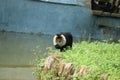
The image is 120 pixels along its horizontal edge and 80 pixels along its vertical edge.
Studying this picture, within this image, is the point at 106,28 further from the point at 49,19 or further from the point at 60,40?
the point at 60,40

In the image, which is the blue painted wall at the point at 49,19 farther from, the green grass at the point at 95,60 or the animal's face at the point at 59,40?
the green grass at the point at 95,60

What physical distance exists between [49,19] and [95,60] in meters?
11.1

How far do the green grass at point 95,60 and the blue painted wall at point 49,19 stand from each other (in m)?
8.92

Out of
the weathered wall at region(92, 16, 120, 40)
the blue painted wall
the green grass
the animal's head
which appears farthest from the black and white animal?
the weathered wall at region(92, 16, 120, 40)

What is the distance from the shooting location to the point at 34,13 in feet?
54.9

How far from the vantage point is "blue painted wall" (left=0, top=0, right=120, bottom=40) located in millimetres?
16219

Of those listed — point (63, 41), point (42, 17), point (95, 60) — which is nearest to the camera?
point (95, 60)

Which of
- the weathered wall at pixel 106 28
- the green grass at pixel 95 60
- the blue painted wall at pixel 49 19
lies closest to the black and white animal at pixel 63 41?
the green grass at pixel 95 60

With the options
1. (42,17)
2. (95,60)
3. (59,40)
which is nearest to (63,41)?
(59,40)

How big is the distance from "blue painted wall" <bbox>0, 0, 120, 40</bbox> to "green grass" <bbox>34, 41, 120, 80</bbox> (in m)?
8.92

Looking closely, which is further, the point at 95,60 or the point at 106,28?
the point at 106,28

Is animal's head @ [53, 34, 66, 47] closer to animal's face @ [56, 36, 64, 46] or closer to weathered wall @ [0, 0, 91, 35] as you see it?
animal's face @ [56, 36, 64, 46]

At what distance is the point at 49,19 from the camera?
55.8ft

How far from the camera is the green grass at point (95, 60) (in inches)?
207
